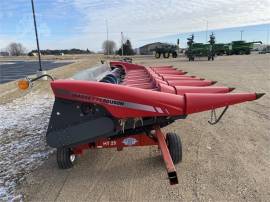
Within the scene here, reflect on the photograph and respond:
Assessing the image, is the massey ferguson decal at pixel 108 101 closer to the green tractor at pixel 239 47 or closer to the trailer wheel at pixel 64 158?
the trailer wheel at pixel 64 158

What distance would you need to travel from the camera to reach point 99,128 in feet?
10.7

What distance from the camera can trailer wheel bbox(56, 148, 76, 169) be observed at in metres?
3.80

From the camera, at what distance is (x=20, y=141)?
516 centimetres

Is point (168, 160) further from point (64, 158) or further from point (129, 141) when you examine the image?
point (64, 158)

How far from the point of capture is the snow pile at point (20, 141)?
3.79 metres

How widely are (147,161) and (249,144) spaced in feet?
5.41

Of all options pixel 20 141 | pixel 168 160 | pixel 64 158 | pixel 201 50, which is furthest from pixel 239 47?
pixel 168 160

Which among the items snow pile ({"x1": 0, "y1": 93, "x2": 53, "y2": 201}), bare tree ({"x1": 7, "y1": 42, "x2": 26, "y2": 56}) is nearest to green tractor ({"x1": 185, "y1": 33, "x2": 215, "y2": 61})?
snow pile ({"x1": 0, "y1": 93, "x2": 53, "y2": 201})

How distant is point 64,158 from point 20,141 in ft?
5.62

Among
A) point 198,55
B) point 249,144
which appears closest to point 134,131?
point 249,144

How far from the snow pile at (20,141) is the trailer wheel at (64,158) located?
47 centimetres

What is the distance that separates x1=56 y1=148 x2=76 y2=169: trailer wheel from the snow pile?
1.54 feet

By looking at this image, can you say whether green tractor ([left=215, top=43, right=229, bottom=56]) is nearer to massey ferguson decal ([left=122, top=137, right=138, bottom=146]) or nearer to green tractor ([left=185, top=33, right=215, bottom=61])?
green tractor ([left=185, top=33, right=215, bottom=61])

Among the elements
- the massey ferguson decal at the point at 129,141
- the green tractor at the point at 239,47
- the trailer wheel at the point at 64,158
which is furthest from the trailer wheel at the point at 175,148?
the green tractor at the point at 239,47
